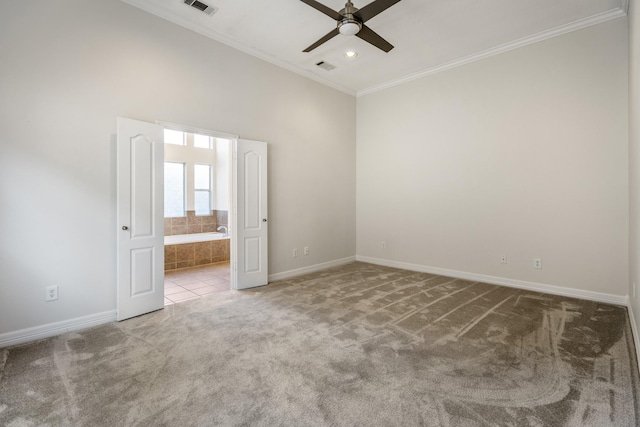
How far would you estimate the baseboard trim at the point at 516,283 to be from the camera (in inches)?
139

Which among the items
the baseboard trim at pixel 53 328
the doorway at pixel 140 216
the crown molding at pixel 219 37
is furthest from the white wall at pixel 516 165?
the baseboard trim at pixel 53 328

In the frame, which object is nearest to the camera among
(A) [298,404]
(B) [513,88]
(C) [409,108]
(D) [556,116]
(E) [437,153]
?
(A) [298,404]

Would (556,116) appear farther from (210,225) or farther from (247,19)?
(210,225)

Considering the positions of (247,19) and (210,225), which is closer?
(247,19)

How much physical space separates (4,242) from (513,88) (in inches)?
228

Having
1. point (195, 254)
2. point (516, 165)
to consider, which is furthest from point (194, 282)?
point (516, 165)

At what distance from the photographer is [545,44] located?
12.7 ft

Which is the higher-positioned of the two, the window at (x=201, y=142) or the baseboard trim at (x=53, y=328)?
the window at (x=201, y=142)

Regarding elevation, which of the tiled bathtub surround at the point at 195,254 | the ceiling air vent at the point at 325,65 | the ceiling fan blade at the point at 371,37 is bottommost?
the tiled bathtub surround at the point at 195,254

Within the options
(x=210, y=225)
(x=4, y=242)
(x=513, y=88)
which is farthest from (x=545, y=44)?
(x=210, y=225)

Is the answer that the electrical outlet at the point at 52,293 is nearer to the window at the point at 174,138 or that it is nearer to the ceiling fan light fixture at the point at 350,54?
the ceiling fan light fixture at the point at 350,54

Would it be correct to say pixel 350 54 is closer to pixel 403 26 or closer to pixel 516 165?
pixel 403 26

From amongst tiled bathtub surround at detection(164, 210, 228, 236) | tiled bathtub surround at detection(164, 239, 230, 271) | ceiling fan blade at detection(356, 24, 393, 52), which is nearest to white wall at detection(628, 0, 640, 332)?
ceiling fan blade at detection(356, 24, 393, 52)

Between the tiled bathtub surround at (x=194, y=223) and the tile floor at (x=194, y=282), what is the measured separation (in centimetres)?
152
